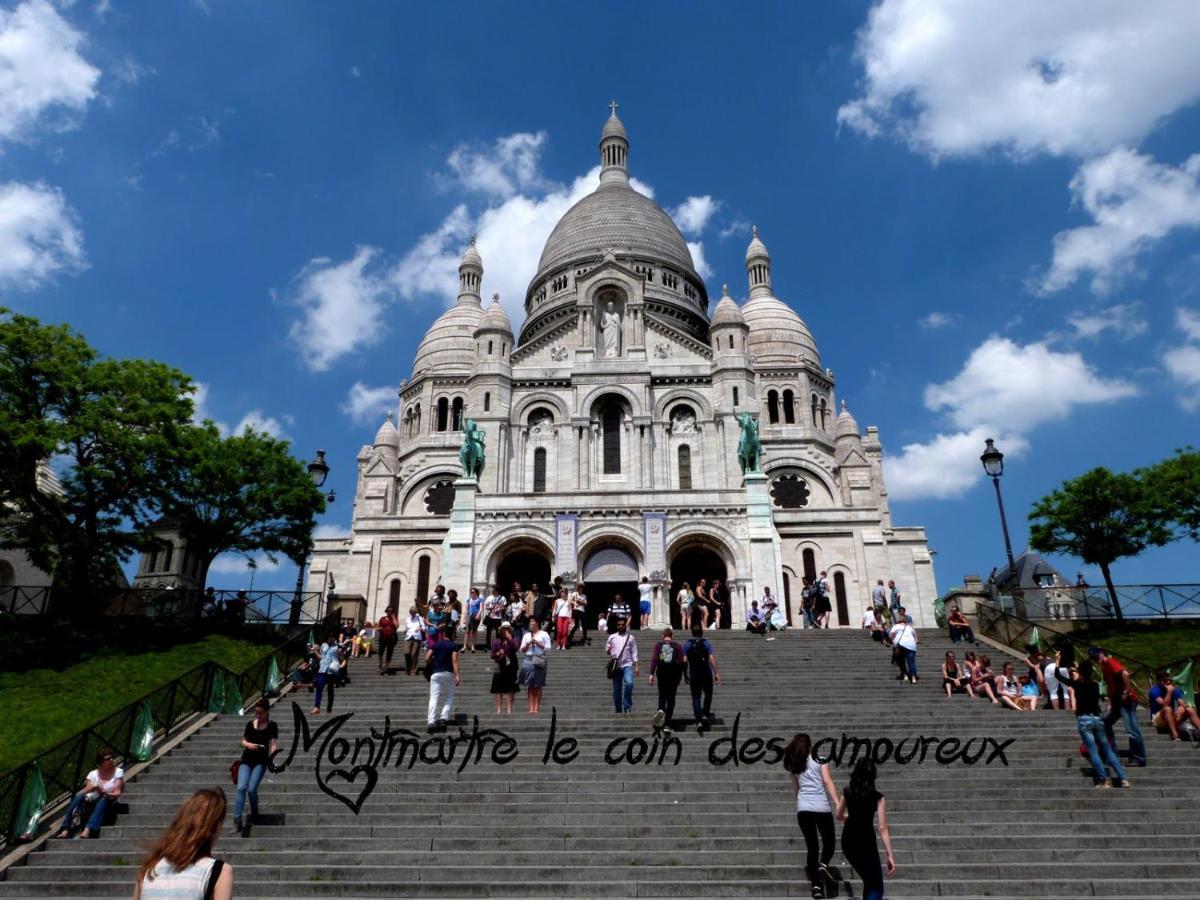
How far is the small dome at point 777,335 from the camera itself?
160 feet

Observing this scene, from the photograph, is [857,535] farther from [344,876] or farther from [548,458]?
[344,876]

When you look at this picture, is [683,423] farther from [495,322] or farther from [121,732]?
[121,732]

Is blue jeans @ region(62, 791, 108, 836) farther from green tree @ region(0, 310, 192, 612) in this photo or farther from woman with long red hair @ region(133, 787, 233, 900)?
green tree @ region(0, 310, 192, 612)

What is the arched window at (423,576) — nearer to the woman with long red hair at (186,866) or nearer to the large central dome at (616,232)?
the large central dome at (616,232)

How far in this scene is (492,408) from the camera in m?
37.1

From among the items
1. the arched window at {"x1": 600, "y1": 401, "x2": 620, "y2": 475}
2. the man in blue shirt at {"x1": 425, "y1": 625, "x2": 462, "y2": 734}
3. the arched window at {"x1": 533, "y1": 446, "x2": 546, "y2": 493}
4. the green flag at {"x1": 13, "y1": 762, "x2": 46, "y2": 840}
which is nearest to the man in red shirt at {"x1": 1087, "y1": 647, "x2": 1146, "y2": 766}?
the man in blue shirt at {"x1": 425, "y1": 625, "x2": 462, "y2": 734}

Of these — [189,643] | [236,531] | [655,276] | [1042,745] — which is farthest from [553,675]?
[655,276]

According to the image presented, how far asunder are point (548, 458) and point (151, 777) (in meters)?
25.5

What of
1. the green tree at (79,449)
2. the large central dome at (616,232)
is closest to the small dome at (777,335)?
the large central dome at (616,232)

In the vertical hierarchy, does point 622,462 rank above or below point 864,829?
above

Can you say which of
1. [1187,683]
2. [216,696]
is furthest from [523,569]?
[1187,683]

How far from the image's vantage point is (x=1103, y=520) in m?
30.9

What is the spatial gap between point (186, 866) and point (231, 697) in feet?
42.2

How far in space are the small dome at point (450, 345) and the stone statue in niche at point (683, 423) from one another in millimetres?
15198
